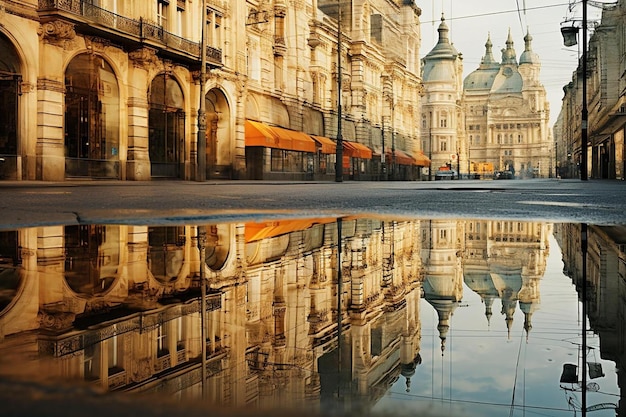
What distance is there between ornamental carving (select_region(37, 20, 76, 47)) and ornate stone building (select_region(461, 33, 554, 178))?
12710cm

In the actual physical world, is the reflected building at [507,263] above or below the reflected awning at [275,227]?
below

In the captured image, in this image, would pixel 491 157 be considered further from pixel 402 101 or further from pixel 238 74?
pixel 238 74

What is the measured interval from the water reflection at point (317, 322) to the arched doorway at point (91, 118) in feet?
63.7

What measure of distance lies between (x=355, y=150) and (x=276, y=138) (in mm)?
13558

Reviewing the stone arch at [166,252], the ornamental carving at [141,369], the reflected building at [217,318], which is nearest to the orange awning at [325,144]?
the stone arch at [166,252]

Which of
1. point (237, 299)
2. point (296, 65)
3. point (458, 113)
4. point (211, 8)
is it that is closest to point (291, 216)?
point (237, 299)

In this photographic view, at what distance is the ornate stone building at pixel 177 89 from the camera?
2048 cm

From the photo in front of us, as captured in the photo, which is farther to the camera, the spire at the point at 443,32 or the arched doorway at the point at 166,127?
the spire at the point at 443,32

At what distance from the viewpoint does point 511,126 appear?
495 feet

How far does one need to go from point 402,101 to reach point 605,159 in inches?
874

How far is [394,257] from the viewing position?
153 inches

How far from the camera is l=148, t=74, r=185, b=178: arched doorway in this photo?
2705 centimetres

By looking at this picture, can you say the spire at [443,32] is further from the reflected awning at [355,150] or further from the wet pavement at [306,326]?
the wet pavement at [306,326]

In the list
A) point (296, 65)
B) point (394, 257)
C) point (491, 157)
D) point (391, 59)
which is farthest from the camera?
point (491, 157)
